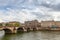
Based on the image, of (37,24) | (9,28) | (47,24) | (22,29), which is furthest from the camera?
(37,24)

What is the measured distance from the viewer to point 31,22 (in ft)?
291

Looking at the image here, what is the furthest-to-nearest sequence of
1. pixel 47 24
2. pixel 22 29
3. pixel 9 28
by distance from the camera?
pixel 47 24 < pixel 22 29 < pixel 9 28

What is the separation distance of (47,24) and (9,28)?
37484 millimetres

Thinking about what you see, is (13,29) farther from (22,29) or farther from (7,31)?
(22,29)

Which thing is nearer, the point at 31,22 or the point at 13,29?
the point at 13,29

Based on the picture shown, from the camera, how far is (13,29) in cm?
4409

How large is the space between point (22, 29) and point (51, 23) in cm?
2660

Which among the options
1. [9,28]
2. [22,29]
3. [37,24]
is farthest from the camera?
[37,24]

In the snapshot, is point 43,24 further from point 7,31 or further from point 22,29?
point 7,31

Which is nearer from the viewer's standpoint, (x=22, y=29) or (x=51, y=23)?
(x=22, y=29)

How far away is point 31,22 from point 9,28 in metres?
45.4

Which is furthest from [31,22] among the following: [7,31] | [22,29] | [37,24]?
[7,31]

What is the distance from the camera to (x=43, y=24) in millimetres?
79875

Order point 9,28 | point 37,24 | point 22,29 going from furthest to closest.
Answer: point 37,24
point 22,29
point 9,28
